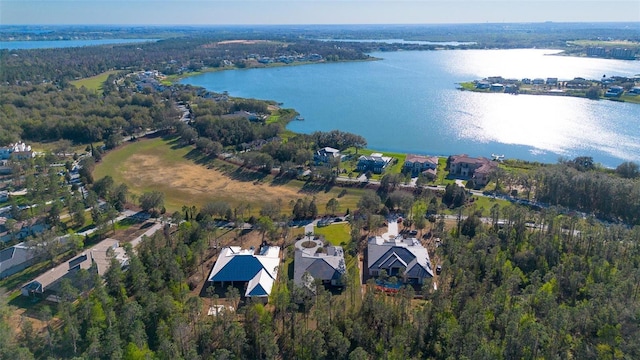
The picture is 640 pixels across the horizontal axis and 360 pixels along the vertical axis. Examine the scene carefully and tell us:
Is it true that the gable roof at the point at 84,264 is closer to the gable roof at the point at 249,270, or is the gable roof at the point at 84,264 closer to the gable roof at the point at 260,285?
the gable roof at the point at 249,270

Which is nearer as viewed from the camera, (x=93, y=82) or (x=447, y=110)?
(x=447, y=110)

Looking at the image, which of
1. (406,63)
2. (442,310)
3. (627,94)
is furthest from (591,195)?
(406,63)

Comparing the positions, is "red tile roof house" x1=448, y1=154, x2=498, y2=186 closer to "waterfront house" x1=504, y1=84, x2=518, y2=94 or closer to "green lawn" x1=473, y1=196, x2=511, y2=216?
"green lawn" x1=473, y1=196, x2=511, y2=216

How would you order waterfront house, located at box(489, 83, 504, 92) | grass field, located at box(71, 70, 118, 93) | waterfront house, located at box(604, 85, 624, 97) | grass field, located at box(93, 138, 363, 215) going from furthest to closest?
waterfront house, located at box(489, 83, 504, 92) < grass field, located at box(71, 70, 118, 93) < waterfront house, located at box(604, 85, 624, 97) < grass field, located at box(93, 138, 363, 215)

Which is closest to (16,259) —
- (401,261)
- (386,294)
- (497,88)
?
(386,294)

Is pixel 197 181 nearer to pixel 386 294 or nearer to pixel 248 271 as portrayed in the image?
pixel 248 271

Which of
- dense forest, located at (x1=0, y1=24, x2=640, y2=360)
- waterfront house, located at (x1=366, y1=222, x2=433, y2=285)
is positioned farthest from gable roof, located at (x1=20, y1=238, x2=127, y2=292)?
waterfront house, located at (x1=366, y1=222, x2=433, y2=285)

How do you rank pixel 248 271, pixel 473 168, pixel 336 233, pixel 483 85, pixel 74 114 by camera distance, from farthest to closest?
pixel 483 85, pixel 74 114, pixel 473 168, pixel 336 233, pixel 248 271
